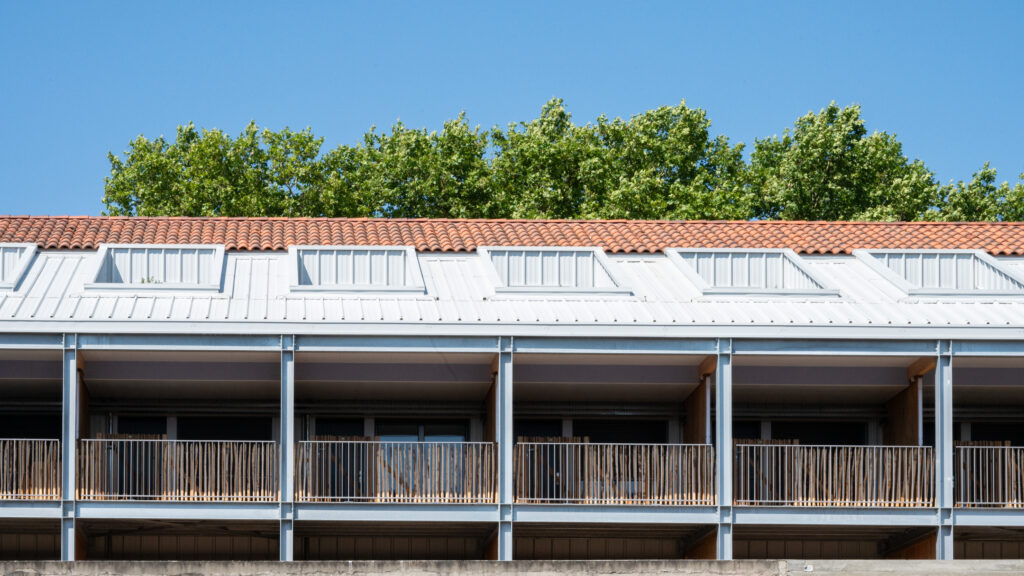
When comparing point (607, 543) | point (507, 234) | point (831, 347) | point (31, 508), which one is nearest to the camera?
point (31, 508)

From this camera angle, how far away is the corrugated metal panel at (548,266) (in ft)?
95.9

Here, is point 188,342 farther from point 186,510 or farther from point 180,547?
point 180,547

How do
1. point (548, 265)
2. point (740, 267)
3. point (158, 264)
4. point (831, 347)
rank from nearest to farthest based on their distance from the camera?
1. point (831, 347)
2. point (158, 264)
3. point (548, 265)
4. point (740, 267)

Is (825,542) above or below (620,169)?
below

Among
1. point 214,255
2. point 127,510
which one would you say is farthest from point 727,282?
point 127,510

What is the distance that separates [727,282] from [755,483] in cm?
481

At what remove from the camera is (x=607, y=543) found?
28.3 metres

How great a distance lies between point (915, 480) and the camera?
26.0m

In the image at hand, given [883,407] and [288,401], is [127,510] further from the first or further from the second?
[883,407]

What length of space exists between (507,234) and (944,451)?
951cm

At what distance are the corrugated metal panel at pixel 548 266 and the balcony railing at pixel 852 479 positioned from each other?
4127 millimetres

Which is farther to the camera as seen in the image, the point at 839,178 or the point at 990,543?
the point at 839,178

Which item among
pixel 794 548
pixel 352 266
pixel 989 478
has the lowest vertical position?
pixel 794 548

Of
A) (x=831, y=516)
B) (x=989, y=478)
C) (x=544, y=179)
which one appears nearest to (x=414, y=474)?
(x=831, y=516)
